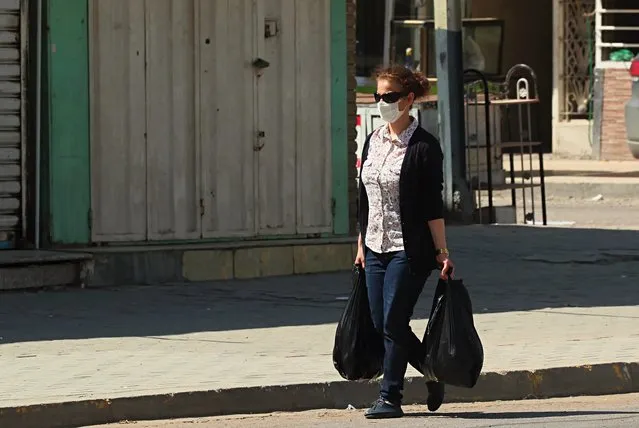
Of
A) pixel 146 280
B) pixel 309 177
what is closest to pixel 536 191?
pixel 309 177

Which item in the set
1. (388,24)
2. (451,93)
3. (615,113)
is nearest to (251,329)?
(451,93)

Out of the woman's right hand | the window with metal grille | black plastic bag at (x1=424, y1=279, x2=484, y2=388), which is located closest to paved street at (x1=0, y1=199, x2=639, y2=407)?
the woman's right hand

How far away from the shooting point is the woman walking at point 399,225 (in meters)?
8.24

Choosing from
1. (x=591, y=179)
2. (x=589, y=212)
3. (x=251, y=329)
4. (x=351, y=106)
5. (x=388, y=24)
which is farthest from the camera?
(x=388, y=24)

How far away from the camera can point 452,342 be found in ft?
26.9

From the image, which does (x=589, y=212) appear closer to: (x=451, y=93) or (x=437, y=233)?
(x=451, y=93)

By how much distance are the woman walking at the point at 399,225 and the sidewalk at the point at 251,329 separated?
767 millimetres

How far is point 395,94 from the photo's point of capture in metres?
8.29

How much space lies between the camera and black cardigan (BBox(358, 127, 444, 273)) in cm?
823

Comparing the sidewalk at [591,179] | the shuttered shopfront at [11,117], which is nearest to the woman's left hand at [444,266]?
the shuttered shopfront at [11,117]

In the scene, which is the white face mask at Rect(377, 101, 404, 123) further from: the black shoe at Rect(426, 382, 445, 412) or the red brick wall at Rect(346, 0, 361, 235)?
the red brick wall at Rect(346, 0, 361, 235)

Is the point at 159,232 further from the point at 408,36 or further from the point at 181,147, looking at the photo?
the point at 408,36

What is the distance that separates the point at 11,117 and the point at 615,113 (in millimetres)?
16347

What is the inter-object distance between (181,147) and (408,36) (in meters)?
12.1
